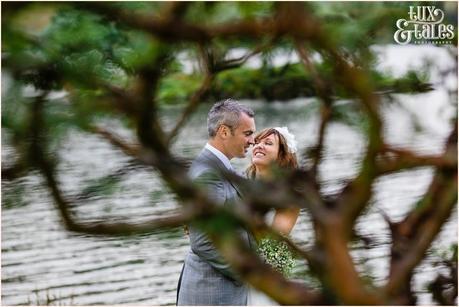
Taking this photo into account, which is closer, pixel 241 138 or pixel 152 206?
pixel 152 206

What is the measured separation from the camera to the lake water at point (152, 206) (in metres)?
0.49

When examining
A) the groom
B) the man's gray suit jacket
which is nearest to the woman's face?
the groom

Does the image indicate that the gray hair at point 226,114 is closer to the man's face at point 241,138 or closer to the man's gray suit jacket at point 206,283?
the man's face at point 241,138

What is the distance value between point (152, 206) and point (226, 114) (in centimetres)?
87

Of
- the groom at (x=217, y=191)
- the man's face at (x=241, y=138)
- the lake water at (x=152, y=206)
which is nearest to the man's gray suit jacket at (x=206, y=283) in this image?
the groom at (x=217, y=191)

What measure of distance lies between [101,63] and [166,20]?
2.6 inches

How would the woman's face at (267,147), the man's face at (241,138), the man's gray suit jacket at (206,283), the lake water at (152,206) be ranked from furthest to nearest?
the man's gray suit jacket at (206,283) < the woman's face at (267,147) < the man's face at (241,138) < the lake water at (152,206)

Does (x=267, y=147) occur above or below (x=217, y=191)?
below

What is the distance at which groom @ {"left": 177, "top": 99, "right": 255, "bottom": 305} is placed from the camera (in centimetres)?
52

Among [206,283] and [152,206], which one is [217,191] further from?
[206,283]

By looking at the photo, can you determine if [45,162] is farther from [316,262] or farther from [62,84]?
[316,262]

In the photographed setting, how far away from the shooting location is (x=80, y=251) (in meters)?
5.17

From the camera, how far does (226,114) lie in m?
1.35

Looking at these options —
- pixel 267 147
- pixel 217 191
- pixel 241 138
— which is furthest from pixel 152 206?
pixel 267 147
